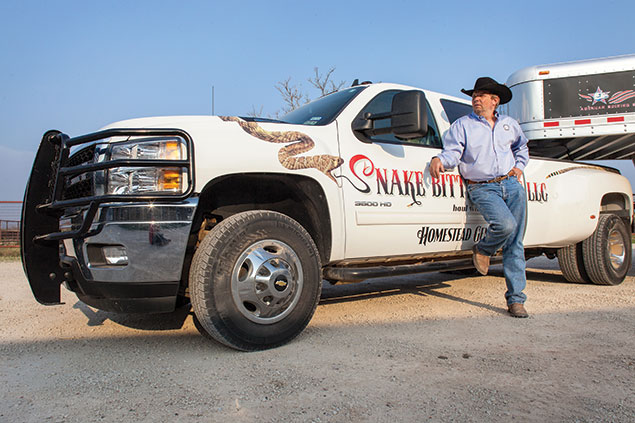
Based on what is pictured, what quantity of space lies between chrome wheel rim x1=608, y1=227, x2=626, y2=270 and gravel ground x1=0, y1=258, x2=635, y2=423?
1.74 m

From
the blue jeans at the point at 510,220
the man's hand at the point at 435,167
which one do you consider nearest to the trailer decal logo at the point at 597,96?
the blue jeans at the point at 510,220

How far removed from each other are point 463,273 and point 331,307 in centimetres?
305

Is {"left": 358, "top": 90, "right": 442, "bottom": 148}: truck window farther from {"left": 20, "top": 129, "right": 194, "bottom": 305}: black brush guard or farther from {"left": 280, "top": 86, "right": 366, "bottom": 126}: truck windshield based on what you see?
{"left": 20, "top": 129, "right": 194, "bottom": 305}: black brush guard

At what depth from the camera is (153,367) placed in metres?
2.65

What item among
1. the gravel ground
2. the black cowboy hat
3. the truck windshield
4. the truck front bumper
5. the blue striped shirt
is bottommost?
the gravel ground

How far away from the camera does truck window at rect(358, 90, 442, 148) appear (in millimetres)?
3770

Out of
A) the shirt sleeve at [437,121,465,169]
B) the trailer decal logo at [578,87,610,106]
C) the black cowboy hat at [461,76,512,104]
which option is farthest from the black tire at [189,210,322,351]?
the trailer decal logo at [578,87,610,106]

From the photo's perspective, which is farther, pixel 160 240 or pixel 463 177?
pixel 463 177

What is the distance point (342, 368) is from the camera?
8.45 ft

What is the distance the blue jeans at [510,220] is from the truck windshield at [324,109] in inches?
51.6

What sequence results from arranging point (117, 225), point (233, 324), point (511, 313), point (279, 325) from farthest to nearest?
point (511, 313) < point (279, 325) < point (233, 324) < point (117, 225)

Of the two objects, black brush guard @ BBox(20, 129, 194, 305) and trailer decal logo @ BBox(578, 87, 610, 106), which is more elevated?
trailer decal logo @ BBox(578, 87, 610, 106)

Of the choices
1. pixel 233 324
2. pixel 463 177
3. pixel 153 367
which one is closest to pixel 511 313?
pixel 463 177

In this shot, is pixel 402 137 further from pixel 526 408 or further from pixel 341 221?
pixel 526 408
